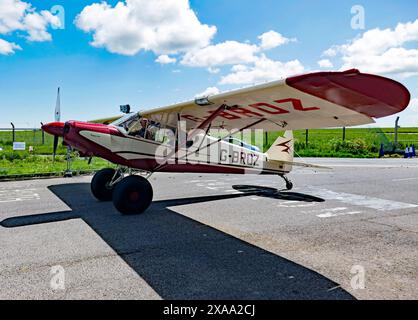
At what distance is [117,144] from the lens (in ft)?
25.2

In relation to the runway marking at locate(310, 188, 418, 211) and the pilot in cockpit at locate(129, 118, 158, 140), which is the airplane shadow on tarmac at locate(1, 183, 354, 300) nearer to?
the pilot in cockpit at locate(129, 118, 158, 140)

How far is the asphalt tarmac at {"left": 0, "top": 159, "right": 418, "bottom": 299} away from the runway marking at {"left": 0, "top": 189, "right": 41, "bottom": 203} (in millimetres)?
29

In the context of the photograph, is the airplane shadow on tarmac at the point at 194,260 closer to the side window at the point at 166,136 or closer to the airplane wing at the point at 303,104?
the side window at the point at 166,136

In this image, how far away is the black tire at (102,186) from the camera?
8.82 m

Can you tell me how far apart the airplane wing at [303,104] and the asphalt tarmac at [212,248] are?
2060mm

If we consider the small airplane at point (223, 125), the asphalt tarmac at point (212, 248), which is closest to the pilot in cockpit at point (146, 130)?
the small airplane at point (223, 125)

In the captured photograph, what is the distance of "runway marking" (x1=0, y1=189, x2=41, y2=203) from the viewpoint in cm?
902

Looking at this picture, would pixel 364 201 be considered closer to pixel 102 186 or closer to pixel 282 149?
pixel 282 149

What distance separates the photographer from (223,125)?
941cm

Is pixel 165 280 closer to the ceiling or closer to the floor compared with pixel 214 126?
closer to the floor
